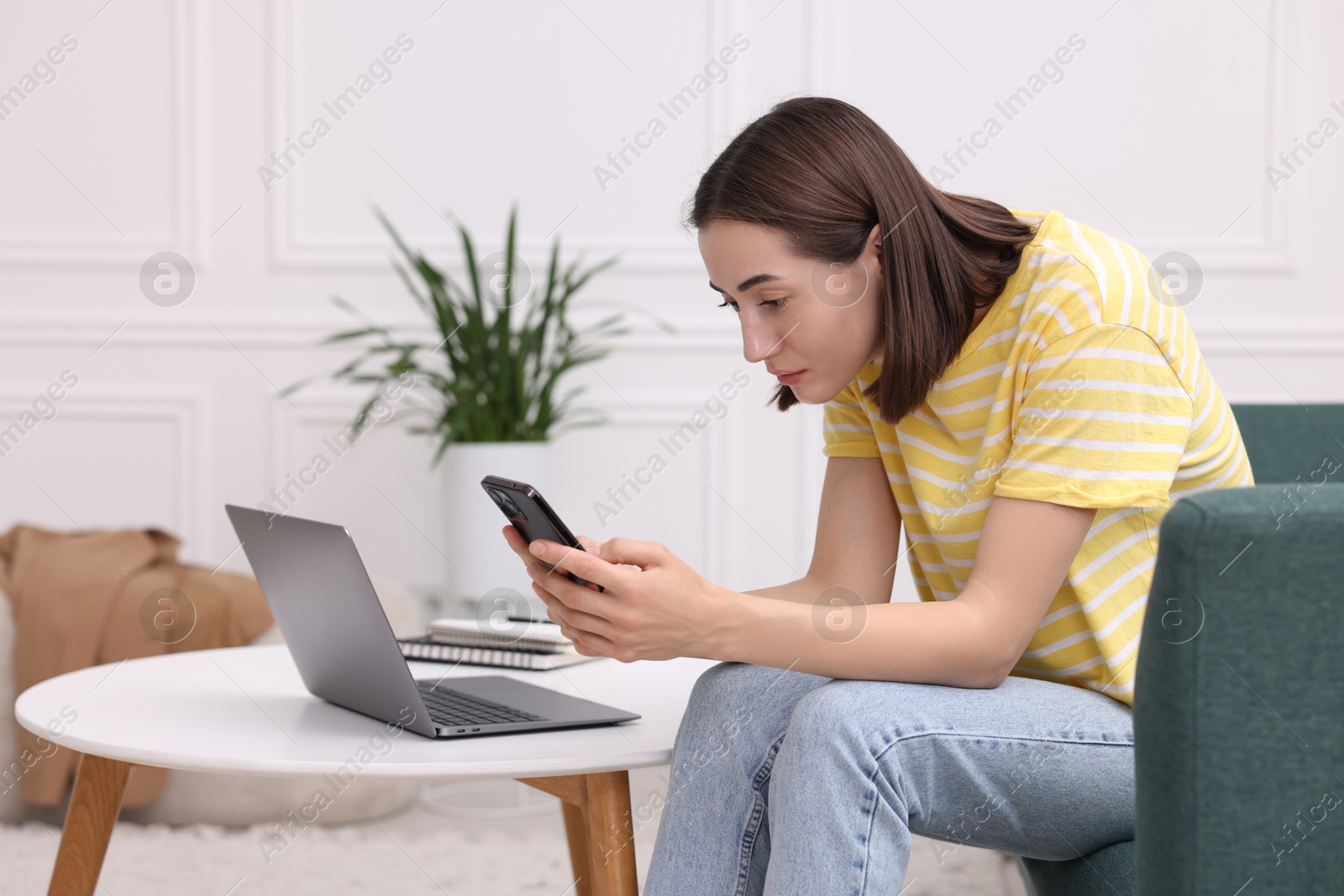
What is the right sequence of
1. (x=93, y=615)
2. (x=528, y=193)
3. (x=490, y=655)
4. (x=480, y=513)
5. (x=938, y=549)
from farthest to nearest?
(x=528, y=193) < (x=480, y=513) < (x=93, y=615) < (x=490, y=655) < (x=938, y=549)

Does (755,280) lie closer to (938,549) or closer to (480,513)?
(938,549)

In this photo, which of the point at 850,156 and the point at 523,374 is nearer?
the point at 850,156

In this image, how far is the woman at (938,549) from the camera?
3.10 feet

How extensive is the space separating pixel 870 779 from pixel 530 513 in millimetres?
343

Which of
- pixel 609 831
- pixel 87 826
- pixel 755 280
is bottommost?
pixel 87 826

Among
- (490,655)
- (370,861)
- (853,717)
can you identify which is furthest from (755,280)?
(370,861)

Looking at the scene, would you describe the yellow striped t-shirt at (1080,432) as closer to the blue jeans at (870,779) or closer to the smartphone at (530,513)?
the blue jeans at (870,779)

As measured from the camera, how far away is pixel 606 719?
3.71ft

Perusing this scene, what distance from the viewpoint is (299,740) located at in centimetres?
108

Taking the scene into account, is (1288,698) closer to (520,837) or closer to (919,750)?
(919,750)

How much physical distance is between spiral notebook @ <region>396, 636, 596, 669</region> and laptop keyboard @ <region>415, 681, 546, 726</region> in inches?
6.2

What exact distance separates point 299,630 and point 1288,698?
0.91 m

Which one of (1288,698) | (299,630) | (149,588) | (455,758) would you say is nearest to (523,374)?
(149,588)

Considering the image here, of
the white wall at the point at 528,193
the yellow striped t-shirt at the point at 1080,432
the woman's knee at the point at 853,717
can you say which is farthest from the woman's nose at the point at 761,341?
the white wall at the point at 528,193
